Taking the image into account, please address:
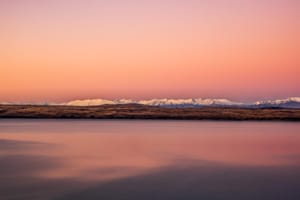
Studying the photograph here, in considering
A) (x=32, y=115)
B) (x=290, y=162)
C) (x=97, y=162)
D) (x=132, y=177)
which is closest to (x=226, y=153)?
(x=290, y=162)

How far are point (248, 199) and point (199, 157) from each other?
29.8 feet

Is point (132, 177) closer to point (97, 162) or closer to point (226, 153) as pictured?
point (97, 162)

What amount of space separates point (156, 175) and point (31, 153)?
9061 mm

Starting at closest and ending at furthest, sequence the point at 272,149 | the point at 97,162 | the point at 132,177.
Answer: the point at 132,177
the point at 97,162
the point at 272,149

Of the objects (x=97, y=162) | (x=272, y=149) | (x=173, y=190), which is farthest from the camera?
(x=272, y=149)

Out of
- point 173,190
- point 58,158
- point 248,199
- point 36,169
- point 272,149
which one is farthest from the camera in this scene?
point 272,149

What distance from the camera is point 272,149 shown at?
79.6ft

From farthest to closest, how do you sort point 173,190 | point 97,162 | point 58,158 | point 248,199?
1. point 58,158
2. point 97,162
3. point 173,190
4. point 248,199

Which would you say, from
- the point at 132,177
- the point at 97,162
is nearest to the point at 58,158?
the point at 97,162

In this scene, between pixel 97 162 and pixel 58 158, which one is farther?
pixel 58 158

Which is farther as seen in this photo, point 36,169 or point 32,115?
point 32,115

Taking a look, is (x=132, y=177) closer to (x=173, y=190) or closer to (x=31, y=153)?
(x=173, y=190)

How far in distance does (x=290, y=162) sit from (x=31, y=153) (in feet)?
42.0

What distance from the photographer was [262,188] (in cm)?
1223
